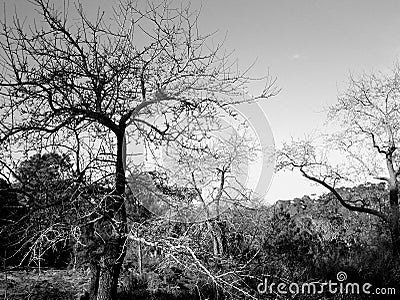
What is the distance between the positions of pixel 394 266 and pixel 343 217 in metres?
7.20

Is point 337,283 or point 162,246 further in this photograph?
point 337,283

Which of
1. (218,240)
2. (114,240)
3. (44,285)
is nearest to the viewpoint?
(114,240)

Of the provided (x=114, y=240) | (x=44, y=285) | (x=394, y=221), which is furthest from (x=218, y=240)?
(x=394, y=221)

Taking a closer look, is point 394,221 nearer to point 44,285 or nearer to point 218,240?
point 218,240

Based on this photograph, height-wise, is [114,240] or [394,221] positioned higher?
[394,221]

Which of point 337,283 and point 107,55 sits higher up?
point 107,55

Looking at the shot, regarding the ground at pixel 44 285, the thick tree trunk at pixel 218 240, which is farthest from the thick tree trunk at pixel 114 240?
the thick tree trunk at pixel 218 240

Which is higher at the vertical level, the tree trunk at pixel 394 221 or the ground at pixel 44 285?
the tree trunk at pixel 394 221

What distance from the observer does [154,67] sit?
13.9ft

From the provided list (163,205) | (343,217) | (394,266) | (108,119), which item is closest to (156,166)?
(163,205)

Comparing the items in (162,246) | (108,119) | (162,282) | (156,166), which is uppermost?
(108,119)

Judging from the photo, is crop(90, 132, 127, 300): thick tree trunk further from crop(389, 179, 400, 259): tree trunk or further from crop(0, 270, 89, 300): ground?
crop(389, 179, 400, 259): tree trunk

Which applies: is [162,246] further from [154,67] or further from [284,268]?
[284,268]

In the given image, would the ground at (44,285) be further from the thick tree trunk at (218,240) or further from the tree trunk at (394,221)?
the tree trunk at (394,221)
